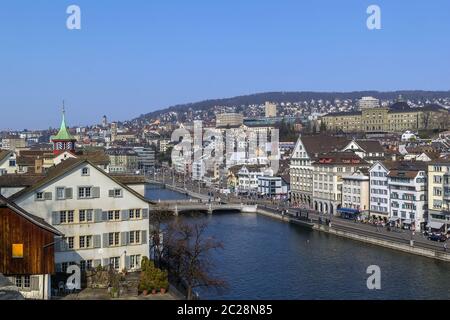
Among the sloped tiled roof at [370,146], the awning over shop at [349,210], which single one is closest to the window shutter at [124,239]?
the awning over shop at [349,210]

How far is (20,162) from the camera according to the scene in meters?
38.0

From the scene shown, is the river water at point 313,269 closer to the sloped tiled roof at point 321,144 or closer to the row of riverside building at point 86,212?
the row of riverside building at point 86,212

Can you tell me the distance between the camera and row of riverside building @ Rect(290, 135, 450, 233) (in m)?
37.2

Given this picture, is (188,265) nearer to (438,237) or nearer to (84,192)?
(84,192)

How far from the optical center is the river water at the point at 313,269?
2264 cm

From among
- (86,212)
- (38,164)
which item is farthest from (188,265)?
(38,164)

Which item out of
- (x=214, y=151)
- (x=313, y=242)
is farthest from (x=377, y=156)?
(x=214, y=151)

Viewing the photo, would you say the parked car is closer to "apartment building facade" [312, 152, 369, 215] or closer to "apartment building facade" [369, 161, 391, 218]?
"apartment building facade" [369, 161, 391, 218]

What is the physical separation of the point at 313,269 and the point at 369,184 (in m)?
19.3

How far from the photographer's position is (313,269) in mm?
27406

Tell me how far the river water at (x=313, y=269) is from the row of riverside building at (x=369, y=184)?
5368mm

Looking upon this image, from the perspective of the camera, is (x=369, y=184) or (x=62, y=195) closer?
(x=62, y=195)

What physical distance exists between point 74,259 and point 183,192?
189 ft
